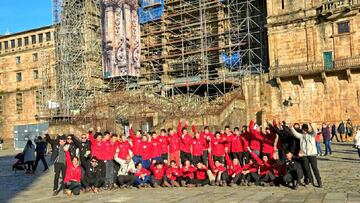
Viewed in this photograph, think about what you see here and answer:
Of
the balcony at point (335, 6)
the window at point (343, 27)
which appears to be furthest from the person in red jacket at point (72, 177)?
the window at point (343, 27)

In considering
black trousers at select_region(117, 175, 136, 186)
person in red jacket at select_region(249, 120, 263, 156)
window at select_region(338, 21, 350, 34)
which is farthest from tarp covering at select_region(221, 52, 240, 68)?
black trousers at select_region(117, 175, 136, 186)

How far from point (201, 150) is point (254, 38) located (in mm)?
27221

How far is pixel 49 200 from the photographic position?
13.3 metres

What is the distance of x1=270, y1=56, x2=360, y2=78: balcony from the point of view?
1395 inches

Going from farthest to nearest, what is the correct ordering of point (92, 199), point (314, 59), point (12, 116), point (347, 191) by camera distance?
point (12, 116)
point (314, 59)
point (92, 199)
point (347, 191)

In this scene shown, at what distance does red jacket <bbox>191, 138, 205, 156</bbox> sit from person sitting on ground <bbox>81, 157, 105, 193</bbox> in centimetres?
324

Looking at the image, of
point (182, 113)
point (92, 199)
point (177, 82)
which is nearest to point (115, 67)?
point (177, 82)

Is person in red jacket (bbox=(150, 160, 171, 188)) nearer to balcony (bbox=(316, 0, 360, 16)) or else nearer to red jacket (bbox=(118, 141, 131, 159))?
red jacket (bbox=(118, 141, 131, 159))

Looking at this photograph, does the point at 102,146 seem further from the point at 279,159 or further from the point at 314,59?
the point at 314,59

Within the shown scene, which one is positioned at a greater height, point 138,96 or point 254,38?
point 254,38

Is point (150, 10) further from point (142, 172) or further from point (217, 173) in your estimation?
point (217, 173)

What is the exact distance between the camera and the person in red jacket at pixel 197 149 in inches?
640

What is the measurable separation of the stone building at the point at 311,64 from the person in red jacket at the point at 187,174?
23.6 meters

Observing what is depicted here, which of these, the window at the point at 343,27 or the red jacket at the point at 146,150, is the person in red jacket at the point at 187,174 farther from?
the window at the point at 343,27
